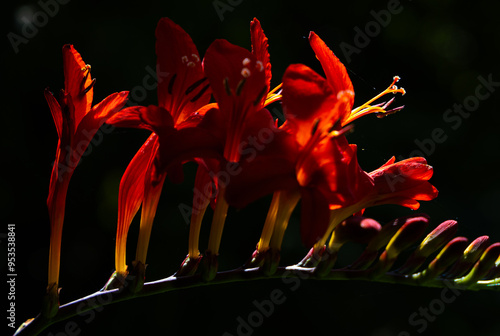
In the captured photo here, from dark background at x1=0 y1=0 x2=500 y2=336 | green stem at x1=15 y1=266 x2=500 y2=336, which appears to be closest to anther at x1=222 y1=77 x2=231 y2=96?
green stem at x1=15 y1=266 x2=500 y2=336

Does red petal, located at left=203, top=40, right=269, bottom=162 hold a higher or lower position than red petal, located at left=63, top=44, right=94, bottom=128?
lower

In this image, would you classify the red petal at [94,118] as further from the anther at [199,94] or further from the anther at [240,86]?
the anther at [240,86]

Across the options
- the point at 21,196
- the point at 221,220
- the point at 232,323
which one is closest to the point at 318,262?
the point at 221,220

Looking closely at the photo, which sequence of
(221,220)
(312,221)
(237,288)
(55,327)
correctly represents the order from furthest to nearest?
1. (237,288)
2. (55,327)
3. (221,220)
4. (312,221)

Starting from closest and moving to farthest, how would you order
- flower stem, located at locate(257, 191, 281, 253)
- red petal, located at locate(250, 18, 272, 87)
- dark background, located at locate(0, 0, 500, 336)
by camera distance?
red petal, located at locate(250, 18, 272, 87), flower stem, located at locate(257, 191, 281, 253), dark background, located at locate(0, 0, 500, 336)

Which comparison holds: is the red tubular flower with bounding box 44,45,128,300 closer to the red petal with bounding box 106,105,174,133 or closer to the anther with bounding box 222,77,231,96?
the red petal with bounding box 106,105,174,133

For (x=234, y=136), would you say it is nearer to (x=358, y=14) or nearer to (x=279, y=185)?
(x=279, y=185)

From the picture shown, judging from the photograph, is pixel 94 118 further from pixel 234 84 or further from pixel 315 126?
pixel 315 126
